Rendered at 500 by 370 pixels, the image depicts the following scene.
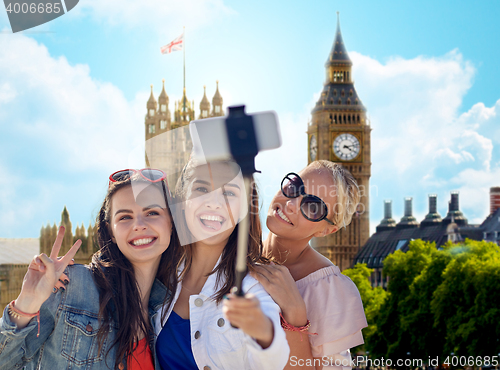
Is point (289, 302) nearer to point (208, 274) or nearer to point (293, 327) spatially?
point (293, 327)

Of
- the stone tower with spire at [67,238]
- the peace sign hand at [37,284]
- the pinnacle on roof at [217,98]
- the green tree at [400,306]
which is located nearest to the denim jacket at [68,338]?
the peace sign hand at [37,284]

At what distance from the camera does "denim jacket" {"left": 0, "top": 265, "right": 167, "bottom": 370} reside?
314 cm

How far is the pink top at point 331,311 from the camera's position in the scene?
3.61 m

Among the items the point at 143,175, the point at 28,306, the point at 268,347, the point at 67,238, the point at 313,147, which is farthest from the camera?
the point at 313,147

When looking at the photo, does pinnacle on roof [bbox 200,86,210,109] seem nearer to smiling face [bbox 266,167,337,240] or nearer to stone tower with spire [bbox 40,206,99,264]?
stone tower with spire [bbox 40,206,99,264]

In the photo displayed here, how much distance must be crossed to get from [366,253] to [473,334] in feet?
153

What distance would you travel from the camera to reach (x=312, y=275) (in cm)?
378

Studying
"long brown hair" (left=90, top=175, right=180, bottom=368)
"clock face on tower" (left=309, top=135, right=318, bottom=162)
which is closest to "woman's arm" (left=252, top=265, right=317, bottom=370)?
"long brown hair" (left=90, top=175, right=180, bottom=368)

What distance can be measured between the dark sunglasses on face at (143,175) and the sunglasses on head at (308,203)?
2.47 feet

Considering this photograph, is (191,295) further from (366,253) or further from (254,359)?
(366,253)

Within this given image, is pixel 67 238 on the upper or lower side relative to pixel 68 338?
lower

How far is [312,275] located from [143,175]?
106 cm

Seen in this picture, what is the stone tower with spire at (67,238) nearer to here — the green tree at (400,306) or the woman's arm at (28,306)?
the green tree at (400,306)

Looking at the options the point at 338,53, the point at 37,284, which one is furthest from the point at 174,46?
the point at 338,53
